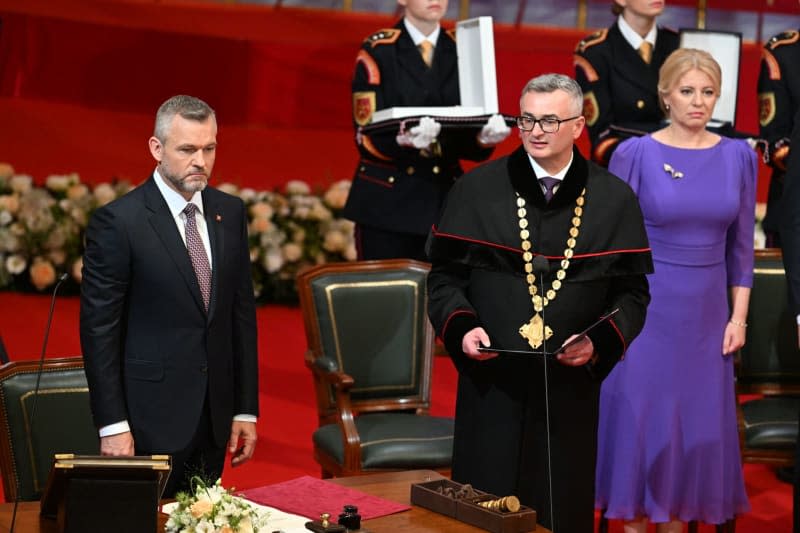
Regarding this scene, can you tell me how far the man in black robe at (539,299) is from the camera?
3.46 metres

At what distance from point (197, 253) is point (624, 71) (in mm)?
2569

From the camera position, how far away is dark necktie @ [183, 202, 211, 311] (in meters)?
3.53

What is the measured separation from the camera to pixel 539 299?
3.46 metres

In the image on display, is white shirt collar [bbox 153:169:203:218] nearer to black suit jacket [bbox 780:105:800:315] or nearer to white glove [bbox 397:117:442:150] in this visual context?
white glove [bbox 397:117:442:150]

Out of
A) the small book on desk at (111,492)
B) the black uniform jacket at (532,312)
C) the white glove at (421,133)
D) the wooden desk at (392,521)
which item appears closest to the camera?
the small book on desk at (111,492)

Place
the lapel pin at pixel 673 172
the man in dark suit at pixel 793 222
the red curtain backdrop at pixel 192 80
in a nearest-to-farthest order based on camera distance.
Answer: the man in dark suit at pixel 793 222 → the lapel pin at pixel 673 172 → the red curtain backdrop at pixel 192 80

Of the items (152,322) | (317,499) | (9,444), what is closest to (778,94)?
(152,322)

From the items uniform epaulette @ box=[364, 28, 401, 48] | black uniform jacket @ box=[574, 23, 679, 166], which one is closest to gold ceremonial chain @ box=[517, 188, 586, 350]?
black uniform jacket @ box=[574, 23, 679, 166]

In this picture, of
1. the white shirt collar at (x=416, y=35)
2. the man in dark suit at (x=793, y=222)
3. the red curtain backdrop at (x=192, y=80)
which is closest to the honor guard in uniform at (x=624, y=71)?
the white shirt collar at (x=416, y=35)

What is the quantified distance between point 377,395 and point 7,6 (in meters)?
5.24

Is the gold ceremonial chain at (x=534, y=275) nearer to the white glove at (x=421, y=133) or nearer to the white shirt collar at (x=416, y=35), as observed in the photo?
the white glove at (x=421, y=133)

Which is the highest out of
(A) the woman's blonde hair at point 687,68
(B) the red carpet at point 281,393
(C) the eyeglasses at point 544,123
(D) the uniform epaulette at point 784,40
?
(D) the uniform epaulette at point 784,40

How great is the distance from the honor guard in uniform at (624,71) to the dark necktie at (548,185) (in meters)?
1.88

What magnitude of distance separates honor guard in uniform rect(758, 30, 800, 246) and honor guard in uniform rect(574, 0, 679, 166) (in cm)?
46
